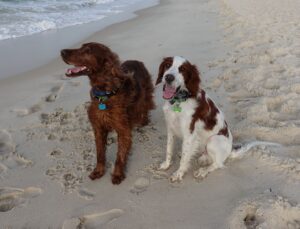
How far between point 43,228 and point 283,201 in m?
2.09

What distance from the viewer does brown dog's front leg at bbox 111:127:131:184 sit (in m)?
3.74

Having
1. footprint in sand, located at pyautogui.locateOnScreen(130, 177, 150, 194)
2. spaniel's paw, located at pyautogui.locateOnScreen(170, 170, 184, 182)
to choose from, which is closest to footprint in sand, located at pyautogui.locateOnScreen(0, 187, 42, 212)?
footprint in sand, located at pyautogui.locateOnScreen(130, 177, 150, 194)

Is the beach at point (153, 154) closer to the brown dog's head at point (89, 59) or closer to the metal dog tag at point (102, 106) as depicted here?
the metal dog tag at point (102, 106)

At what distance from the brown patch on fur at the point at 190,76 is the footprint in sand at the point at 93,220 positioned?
52.1 inches

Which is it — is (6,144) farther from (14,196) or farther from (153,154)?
(153,154)

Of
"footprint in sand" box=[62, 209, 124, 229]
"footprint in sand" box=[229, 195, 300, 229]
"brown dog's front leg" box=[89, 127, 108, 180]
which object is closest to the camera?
"footprint in sand" box=[229, 195, 300, 229]

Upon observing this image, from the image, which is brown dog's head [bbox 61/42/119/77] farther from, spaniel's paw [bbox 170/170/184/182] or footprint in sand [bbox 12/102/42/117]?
footprint in sand [bbox 12/102/42/117]

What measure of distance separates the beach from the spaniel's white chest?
1.68 feet

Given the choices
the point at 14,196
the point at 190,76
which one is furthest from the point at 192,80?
the point at 14,196

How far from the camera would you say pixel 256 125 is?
4453 mm

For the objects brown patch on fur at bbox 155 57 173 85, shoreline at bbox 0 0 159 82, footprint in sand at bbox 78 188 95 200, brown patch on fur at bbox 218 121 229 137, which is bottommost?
footprint in sand at bbox 78 188 95 200

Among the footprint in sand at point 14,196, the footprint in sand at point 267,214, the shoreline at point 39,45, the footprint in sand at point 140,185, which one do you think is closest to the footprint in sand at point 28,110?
the shoreline at point 39,45

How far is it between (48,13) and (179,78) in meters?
10.2

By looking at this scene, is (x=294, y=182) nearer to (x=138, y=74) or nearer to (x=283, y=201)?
(x=283, y=201)
